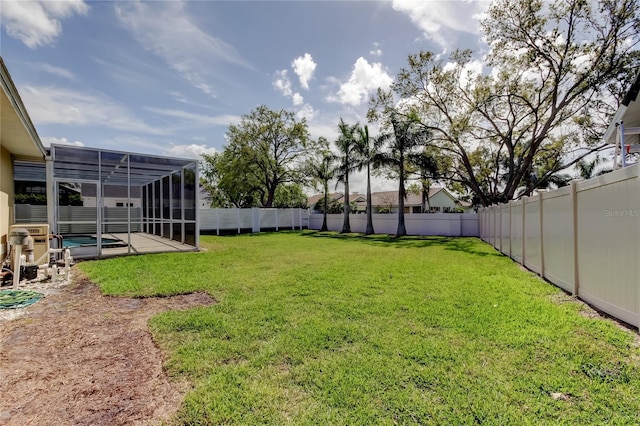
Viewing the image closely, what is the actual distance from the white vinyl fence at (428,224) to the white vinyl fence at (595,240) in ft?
46.2

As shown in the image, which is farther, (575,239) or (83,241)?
(83,241)

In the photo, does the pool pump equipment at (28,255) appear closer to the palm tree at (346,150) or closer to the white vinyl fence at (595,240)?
the white vinyl fence at (595,240)

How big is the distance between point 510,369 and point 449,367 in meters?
0.50

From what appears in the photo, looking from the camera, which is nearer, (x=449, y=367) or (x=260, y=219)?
(x=449, y=367)

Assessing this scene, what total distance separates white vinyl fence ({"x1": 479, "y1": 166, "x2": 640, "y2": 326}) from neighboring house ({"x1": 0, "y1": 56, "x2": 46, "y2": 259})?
286 inches

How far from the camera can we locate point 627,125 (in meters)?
7.23

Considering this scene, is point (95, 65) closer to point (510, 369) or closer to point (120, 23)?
point (120, 23)

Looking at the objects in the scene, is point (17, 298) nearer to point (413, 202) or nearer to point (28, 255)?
point (28, 255)

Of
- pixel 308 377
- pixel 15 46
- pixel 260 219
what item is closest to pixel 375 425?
pixel 308 377

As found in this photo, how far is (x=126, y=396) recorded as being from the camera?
2.40 m

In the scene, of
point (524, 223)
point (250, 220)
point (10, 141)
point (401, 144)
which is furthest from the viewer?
point (250, 220)

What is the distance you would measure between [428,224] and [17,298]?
20.4m

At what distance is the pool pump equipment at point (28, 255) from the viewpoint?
18.6ft

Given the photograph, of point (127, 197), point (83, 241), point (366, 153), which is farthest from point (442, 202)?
point (83, 241)
